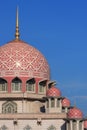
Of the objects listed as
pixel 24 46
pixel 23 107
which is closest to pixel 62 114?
pixel 23 107

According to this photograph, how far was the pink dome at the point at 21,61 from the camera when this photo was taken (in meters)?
55.2

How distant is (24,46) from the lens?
56.7 meters

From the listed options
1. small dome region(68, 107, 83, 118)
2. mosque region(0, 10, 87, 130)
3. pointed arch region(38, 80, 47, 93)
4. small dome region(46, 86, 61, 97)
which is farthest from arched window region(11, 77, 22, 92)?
small dome region(68, 107, 83, 118)

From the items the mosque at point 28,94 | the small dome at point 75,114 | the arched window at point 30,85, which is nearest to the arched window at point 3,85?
the mosque at point 28,94

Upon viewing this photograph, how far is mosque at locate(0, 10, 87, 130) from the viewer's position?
168 feet

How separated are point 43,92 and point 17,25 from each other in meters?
7.84

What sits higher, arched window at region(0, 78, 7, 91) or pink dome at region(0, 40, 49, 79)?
pink dome at region(0, 40, 49, 79)

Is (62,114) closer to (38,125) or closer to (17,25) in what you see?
(38,125)

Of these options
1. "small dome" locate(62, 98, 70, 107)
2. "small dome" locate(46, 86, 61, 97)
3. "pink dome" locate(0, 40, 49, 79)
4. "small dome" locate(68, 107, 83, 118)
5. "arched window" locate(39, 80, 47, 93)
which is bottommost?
"small dome" locate(68, 107, 83, 118)

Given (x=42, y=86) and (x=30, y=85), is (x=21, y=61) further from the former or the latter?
(x=42, y=86)

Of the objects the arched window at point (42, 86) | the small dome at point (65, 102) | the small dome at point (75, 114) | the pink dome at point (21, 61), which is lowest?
the small dome at point (75, 114)

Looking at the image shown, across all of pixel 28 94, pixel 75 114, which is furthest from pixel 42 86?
pixel 75 114

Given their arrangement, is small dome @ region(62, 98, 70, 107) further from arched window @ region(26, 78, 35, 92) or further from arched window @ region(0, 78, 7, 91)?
arched window @ region(0, 78, 7, 91)

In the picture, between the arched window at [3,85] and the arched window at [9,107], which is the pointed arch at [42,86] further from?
Answer: the arched window at [3,85]
